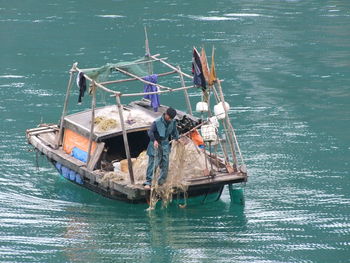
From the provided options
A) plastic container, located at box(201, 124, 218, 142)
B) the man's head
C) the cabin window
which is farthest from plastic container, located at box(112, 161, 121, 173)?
plastic container, located at box(201, 124, 218, 142)

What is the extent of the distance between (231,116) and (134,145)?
6.39m

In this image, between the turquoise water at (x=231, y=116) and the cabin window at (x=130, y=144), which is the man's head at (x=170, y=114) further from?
the cabin window at (x=130, y=144)

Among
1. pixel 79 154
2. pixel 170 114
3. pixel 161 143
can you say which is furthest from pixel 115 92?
pixel 79 154

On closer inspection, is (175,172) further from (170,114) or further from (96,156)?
(96,156)

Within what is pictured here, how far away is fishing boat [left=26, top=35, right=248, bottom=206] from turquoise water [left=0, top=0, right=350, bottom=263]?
0.68 meters

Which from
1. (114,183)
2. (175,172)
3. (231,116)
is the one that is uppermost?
(175,172)

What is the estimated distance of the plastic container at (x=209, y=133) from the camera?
15984 mm

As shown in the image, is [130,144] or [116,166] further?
[130,144]

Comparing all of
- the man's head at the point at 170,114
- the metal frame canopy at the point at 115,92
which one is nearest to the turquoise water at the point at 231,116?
the metal frame canopy at the point at 115,92

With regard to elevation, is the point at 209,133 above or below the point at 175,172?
above

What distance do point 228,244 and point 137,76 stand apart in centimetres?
457

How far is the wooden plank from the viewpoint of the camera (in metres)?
17.0

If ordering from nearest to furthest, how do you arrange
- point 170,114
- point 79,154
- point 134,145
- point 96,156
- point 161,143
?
point 170,114 → point 161,143 → point 96,156 → point 79,154 → point 134,145

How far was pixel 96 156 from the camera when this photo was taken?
17.0m
